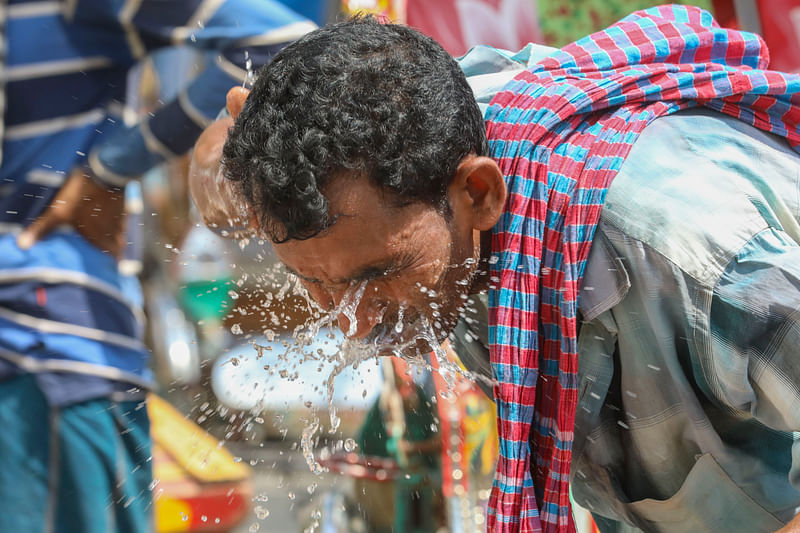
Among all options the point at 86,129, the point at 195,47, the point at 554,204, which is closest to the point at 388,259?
the point at 554,204

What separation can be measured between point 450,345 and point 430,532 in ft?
5.12

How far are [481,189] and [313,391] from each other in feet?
11.8

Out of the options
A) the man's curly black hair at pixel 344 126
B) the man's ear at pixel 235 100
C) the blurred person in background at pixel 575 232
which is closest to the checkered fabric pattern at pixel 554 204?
the blurred person in background at pixel 575 232

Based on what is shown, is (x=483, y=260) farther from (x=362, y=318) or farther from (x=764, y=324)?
(x=764, y=324)

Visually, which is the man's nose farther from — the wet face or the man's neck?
the man's neck

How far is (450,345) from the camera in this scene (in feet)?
6.44

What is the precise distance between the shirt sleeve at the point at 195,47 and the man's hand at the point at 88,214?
1.8 inches

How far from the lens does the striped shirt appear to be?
2.36 meters

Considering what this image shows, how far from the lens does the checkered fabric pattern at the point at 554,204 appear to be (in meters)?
1.38

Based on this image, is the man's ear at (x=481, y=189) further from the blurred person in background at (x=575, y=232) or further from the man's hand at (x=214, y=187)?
the man's hand at (x=214, y=187)

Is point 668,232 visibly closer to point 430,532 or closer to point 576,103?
point 576,103

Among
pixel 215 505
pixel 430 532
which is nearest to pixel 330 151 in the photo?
pixel 430 532

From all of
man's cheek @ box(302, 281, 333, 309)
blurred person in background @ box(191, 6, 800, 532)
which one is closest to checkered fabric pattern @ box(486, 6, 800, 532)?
blurred person in background @ box(191, 6, 800, 532)

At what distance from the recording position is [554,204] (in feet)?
4.55
